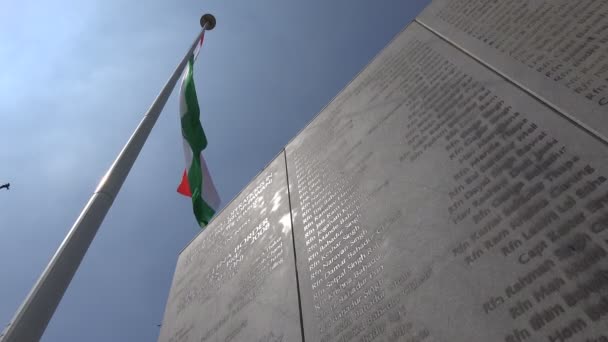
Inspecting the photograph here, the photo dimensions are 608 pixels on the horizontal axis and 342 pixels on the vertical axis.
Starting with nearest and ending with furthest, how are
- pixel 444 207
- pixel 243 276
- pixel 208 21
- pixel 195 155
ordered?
pixel 444 207
pixel 243 276
pixel 195 155
pixel 208 21

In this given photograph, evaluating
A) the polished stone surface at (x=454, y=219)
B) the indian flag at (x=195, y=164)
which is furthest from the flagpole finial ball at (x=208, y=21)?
the polished stone surface at (x=454, y=219)

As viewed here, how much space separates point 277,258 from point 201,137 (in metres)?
2.55

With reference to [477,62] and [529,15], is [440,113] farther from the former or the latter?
[529,15]

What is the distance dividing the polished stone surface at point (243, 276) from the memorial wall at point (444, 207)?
0.02m

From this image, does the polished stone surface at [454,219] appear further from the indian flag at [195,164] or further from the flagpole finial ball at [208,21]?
the flagpole finial ball at [208,21]

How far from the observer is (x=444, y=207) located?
2.60 metres

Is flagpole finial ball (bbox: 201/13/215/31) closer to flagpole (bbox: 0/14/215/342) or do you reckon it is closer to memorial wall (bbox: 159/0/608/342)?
flagpole (bbox: 0/14/215/342)

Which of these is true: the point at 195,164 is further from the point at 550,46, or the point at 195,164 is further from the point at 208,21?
the point at 550,46

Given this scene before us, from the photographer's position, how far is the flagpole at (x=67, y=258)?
2.31 metres

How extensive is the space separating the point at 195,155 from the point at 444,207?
3549 mm

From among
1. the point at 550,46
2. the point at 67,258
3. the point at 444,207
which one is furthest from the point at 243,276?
the point at 550,46

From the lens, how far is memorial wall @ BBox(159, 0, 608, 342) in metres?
1.98

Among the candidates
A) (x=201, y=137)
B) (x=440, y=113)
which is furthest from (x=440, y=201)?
(x=201, y=137)

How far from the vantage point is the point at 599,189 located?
2.04 metres
